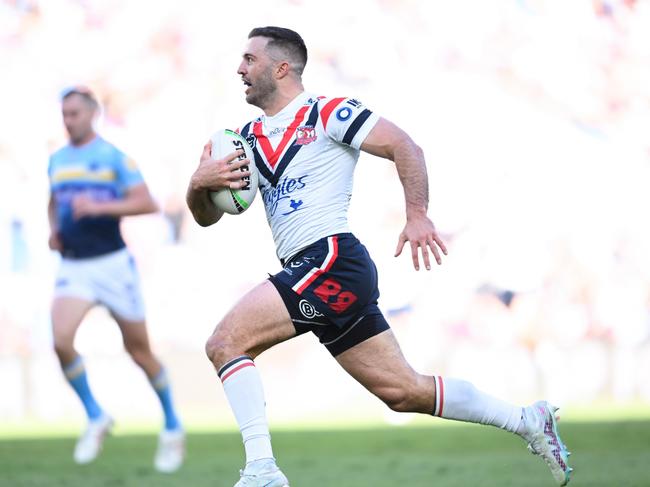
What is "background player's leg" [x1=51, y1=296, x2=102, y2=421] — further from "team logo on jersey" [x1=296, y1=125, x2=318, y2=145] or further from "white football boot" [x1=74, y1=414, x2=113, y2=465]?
"team logo on jersey" [x1=296, y1=125, x2=318, y2=145]

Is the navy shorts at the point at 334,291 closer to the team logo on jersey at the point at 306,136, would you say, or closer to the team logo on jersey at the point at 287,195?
the team logo on jersey at the point at 287,195

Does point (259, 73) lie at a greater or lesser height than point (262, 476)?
greater

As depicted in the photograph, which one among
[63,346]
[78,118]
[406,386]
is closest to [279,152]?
[406,386]

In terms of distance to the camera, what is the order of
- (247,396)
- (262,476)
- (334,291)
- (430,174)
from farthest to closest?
(430,174), (334,291), (247,396), (262,476)

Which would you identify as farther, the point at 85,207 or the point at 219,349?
the point at 85,207

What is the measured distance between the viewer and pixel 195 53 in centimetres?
1897

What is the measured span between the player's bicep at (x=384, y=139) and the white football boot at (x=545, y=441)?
1567 mm

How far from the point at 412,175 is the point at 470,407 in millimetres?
1264

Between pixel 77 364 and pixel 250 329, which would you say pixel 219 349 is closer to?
pixel 250 329

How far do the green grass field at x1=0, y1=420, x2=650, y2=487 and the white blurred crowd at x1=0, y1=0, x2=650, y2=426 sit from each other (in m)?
4.06

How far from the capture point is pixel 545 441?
6102mm

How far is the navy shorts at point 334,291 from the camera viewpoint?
5703mm

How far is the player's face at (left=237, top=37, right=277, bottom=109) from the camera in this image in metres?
6.11

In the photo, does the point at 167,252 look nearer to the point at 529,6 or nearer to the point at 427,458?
the point at 529,6
